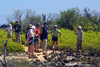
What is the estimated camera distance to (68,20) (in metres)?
38.6

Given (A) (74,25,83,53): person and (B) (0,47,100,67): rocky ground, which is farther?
(A) (74,25,83,53): person

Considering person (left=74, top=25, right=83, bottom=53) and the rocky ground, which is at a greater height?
person (left=74, top=25, right=83, bottom=53)

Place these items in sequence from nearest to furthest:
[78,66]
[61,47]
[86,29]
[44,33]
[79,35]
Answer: [78,66] → [44,33] → [79,35] → [61,47] → [86,29]

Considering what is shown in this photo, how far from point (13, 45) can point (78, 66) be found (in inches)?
238

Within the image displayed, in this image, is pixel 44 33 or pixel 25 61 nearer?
pixel 25 61

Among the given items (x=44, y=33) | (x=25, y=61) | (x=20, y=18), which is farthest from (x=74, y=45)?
(x=20, y=18)

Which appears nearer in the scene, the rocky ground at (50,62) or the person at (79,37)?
the rocky ground at (50,62)

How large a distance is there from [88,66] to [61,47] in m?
6.29

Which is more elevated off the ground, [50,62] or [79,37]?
[79,37]

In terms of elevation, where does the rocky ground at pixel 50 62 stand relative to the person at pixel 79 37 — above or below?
below

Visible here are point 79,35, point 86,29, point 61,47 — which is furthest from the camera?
point 86,29

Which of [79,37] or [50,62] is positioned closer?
[50,62]

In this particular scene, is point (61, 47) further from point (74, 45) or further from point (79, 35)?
point (79, 35)

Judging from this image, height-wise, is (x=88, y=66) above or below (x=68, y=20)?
below
